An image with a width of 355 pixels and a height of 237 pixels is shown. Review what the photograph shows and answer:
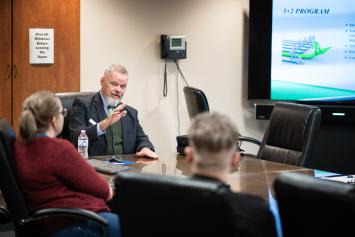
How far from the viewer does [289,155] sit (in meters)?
4.38

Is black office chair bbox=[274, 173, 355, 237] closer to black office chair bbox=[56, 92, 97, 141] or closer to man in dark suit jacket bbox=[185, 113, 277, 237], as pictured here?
man in dark suit jacket bbox=[185, 113, 277, 237]

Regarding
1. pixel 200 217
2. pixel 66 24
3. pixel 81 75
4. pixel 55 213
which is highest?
pixel 66 24

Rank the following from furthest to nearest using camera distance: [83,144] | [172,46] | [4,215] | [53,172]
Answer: [172,46] → [83,144] → [4,215] → [53,172]

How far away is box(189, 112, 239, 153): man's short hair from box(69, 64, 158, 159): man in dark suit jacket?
215cm

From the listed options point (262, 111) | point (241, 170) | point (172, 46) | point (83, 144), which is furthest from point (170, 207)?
point (262, 111)

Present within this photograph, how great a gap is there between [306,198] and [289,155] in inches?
91.1

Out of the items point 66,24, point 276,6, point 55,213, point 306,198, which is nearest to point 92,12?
point 66,24

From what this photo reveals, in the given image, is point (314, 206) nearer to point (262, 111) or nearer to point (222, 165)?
point (222, 165)

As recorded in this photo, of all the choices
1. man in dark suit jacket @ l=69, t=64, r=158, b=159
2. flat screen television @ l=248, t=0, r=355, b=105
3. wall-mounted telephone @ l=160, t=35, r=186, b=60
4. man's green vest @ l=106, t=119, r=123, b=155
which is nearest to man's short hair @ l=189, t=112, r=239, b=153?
man in dark suit jacket @ l=69, t=64, r=158, b=159

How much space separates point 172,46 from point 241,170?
8.58 feet

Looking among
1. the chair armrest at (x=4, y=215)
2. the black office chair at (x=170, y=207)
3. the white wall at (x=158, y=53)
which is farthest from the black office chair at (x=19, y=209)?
the white wall at (x=158, y=53)

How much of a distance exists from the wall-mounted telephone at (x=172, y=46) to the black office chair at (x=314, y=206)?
4121 millimetres

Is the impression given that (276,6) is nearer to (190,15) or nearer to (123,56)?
(190,15)

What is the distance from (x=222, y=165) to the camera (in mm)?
2117
